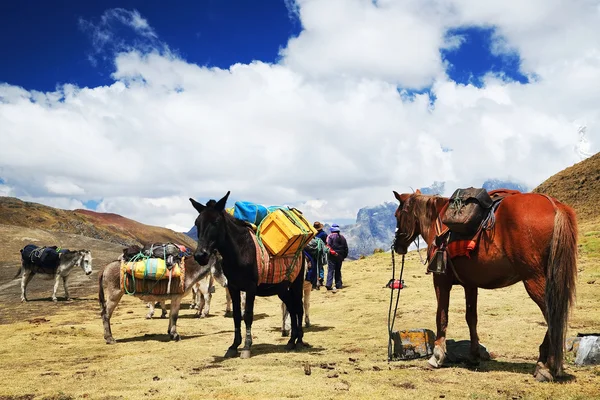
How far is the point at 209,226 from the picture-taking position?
31.2ft

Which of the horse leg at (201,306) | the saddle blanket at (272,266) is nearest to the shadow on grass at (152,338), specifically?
the horse leg at (201,306)

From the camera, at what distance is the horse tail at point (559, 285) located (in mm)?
6609

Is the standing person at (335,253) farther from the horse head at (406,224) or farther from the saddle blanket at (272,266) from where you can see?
the horse head at (406,224)

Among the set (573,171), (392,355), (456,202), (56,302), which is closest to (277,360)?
(392,355)

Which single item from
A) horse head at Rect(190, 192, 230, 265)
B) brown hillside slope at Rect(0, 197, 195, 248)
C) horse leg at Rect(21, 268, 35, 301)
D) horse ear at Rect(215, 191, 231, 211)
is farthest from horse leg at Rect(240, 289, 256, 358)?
brown hillside slope at Rect(0, 197, 195, 248)

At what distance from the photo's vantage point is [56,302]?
20.9m

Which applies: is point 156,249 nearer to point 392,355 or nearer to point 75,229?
point 392,355

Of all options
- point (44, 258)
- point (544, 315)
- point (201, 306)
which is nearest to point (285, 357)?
point (544, 315)

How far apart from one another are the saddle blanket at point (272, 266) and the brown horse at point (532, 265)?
3579 mm

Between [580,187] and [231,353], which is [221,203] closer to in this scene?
[231,353]

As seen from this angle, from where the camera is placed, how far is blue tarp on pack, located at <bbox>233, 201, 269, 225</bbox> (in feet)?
35.6

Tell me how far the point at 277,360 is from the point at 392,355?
2284 mm

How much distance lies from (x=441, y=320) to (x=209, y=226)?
15.9 feet

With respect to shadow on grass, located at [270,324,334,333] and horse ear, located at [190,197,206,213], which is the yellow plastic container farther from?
shadow on grass, located at [270,324,334,333]
